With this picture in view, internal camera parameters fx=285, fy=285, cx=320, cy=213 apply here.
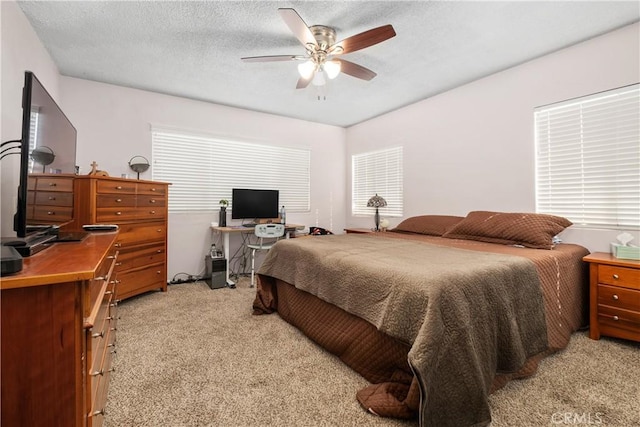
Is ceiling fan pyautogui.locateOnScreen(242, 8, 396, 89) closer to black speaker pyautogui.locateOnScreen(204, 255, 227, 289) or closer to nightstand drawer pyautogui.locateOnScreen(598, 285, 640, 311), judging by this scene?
black speaker pyautogui.locateOnScreen(204, 255, 227, 289)

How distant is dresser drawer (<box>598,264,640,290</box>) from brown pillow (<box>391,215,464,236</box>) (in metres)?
1.33

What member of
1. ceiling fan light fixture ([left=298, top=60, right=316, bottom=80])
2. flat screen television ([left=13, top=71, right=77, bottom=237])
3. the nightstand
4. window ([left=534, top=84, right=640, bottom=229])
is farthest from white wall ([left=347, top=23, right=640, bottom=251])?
flat screen television ([left=13, top=71, right=77, bottom=237])

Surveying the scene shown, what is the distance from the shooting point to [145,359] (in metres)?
1.90

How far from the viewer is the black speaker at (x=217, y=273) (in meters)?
3.50

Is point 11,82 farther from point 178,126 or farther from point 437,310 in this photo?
point 437,310

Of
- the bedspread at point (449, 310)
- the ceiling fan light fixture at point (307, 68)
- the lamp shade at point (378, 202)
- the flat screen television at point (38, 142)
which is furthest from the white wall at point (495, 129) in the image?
the flat screen television at point (38, 142)

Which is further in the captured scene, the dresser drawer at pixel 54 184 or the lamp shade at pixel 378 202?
the lamp shade at pixel 378 202

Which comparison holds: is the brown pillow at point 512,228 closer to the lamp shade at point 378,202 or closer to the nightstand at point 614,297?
the nightstand at point 614,297

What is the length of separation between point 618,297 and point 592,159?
1.20 m

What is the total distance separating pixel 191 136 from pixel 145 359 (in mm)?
2901

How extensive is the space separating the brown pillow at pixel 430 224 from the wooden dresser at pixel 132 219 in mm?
2957

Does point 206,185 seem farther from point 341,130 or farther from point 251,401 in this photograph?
point 251,401

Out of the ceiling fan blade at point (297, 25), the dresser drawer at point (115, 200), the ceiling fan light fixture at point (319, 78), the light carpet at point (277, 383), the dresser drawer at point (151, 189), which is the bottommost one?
the light carpet at point (277, 383)

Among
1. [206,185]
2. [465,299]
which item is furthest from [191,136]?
[465,299]
